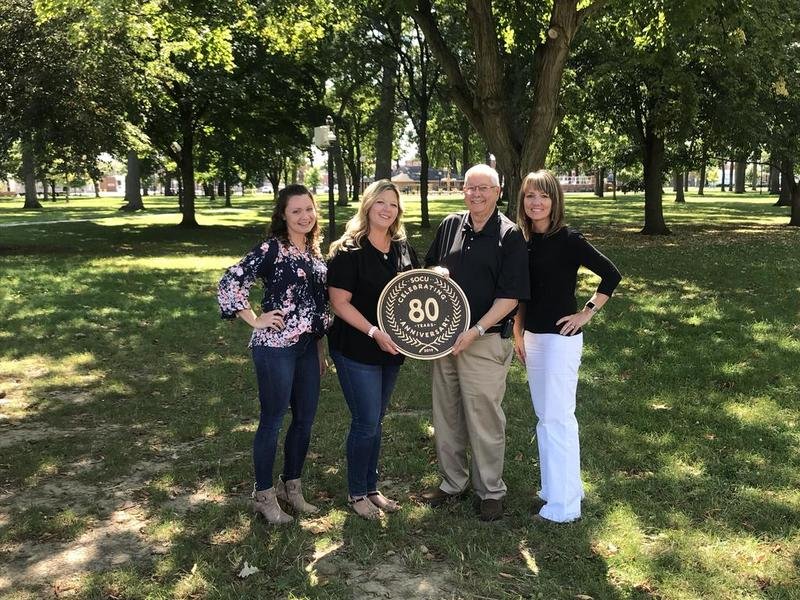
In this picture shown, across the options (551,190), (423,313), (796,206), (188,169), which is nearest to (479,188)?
(551,190)

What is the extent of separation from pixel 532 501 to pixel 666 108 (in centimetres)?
1578

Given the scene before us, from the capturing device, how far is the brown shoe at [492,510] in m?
4.06

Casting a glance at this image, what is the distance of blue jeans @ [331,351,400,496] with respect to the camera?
3867mm

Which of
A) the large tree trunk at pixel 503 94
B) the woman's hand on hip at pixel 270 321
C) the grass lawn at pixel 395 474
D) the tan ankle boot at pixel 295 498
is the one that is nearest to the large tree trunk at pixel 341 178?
the large tree trunk at pixel 503 94

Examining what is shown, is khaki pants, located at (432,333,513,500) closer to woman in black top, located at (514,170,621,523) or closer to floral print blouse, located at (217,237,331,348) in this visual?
woman in black top, located at (514,170,621,523)

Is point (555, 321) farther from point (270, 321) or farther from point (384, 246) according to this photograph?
point (270, 321)

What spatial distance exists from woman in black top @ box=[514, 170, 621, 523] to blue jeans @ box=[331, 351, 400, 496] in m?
0.86

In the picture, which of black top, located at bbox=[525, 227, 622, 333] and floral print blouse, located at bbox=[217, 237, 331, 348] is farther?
black top, located at bbox=[525, 227, 622, 333]

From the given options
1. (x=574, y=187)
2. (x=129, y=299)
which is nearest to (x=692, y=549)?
(x=129, y=299)

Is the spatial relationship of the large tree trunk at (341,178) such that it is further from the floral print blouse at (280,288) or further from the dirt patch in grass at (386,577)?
the dirt patch in grass at (386,577)

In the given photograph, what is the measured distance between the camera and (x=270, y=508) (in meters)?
4.07

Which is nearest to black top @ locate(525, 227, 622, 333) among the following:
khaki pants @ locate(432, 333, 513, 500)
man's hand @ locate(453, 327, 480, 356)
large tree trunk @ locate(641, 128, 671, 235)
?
khaki pants @ locate(432, 333, 513, 500)

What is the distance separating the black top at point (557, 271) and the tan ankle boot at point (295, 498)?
1.79 metres

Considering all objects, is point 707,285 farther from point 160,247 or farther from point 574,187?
point 574,187
